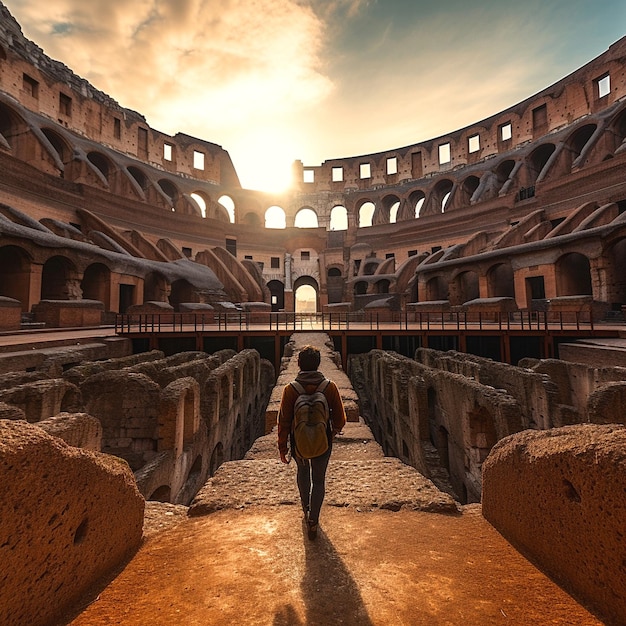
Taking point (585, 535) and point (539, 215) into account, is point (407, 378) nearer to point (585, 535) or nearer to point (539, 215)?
point (585, 535)

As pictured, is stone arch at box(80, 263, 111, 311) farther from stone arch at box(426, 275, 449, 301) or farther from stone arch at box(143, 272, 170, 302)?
stone arch at box(426, 275, 449, 301)

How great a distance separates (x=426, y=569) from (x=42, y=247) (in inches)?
765

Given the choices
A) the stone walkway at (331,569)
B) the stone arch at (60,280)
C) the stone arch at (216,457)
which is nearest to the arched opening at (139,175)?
A: the stone arch at (60,280)

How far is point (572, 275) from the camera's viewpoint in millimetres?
19266

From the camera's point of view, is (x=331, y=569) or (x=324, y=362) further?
(x=324, y=362)

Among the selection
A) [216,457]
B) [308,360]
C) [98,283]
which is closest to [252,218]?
[98,283]

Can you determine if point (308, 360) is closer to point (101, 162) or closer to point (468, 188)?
point (101, 162)

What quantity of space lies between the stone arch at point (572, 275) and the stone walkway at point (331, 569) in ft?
65.4

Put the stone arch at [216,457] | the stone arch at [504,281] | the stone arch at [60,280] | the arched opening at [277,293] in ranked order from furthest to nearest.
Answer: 1. the arched opening at [277,293]
2. the stone arch at [504,281]
3. the stone arch at [60,280]
4. the stone arch at [216,457]

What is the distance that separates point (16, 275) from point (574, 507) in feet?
66.2

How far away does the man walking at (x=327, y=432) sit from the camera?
256 cm

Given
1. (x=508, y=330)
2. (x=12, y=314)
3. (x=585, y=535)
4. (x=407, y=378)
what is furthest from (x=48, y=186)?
(x=585, y=535)

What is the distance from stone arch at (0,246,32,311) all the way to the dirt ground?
17378 mm

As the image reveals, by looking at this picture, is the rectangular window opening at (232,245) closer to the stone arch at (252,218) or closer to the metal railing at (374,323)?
the stone arch at (252,218)
